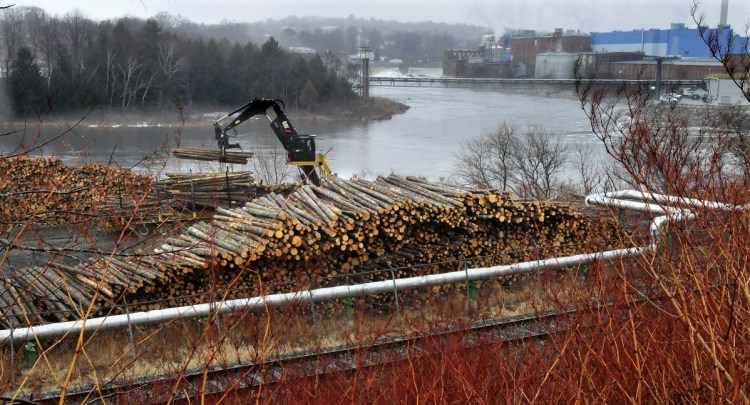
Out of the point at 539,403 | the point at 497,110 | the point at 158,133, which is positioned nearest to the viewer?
the point at 539,403

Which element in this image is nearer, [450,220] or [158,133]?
[450,220]

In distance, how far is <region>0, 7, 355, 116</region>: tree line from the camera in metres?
45.6

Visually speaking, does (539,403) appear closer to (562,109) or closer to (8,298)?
(8,298)

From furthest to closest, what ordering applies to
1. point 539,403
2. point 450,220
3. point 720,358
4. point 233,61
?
point 233,61, point 450,220, point 539,403, point 720,358

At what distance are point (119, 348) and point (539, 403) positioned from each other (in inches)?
238

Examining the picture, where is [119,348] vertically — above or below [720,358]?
below

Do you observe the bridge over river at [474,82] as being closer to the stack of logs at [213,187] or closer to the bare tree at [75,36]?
the bare tree at [75,36]

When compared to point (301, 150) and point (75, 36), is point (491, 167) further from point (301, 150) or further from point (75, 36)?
point (75, 36)

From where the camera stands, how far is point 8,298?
10.8m

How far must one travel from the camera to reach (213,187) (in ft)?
60.5

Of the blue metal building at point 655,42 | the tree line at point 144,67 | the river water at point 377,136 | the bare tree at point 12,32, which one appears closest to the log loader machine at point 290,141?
the river water at point 377,136

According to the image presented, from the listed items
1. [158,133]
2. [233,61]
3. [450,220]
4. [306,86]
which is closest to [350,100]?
[306,86]

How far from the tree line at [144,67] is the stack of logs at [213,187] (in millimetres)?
24900

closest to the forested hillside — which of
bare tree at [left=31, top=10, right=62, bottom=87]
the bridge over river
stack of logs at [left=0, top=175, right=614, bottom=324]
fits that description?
bare tree at [left=31, top=10, right=62, bottom=87]
